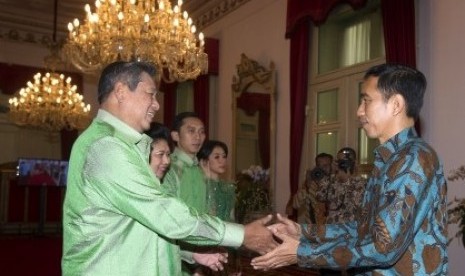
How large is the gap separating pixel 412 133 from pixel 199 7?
7.51 metres

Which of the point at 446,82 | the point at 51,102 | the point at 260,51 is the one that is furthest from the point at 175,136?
the point at 51,102

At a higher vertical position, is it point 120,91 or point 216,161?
point 120,91

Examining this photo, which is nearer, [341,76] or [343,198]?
[343,198]

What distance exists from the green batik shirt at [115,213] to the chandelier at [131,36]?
9.56 feet

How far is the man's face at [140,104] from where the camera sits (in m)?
1.91

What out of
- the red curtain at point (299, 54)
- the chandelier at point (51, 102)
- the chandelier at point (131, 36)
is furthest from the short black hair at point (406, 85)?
the chandelier at point (51, 102)

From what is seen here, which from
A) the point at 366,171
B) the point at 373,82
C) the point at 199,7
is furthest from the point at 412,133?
the point at 199,7

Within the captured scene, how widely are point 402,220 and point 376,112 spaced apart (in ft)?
1.30

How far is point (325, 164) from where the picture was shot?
4914 millimetres

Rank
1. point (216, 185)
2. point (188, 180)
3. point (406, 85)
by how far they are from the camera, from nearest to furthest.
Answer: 1. point (406, 85)
2. point (188, 180)
3. point (216, 185)

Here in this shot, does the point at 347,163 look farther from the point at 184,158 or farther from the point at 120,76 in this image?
the point at 120,76

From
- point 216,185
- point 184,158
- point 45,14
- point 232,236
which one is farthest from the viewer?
point 45,14

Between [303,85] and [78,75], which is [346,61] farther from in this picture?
[78,75]

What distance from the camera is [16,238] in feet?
30.7
